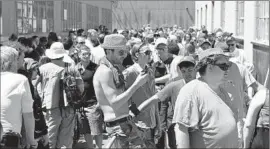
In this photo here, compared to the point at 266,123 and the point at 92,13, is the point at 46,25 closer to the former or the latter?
the point at 92,13

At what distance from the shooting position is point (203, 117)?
3750 mm

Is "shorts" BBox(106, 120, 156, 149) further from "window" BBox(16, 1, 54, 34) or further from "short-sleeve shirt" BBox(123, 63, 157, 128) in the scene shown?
"window" BBox(16, 1, 54, 34)

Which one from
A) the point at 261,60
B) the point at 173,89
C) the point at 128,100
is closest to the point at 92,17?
the point at 261,60

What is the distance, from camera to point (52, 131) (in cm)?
723

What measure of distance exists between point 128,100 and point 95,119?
1.79 meters

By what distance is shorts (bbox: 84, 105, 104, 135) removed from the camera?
752cm

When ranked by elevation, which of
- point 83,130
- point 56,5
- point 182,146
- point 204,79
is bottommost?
point 83,130

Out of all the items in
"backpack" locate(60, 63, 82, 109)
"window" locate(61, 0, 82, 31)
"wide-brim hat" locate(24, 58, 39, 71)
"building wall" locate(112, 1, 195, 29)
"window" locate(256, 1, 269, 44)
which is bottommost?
"backpack" locate(60, 63, 82, 109)

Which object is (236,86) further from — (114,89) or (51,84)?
(51,84)

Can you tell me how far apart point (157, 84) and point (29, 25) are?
9.18 meters

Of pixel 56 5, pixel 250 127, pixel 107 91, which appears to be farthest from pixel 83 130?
pixel 56 5

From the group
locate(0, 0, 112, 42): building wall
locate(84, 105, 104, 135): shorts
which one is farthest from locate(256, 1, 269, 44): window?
locate(84, 105, 104, 135): shorts

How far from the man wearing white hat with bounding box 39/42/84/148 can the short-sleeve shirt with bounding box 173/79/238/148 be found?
12.0 feet

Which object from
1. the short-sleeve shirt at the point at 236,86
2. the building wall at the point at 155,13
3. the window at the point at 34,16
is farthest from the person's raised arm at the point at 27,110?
the building wall at the point at 155,13
